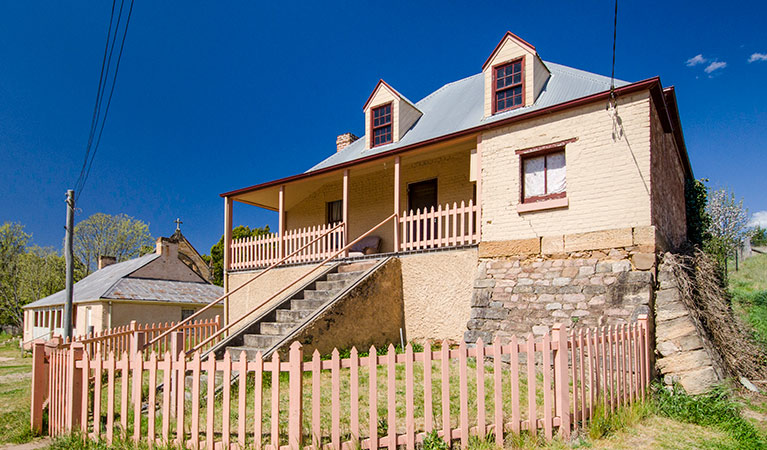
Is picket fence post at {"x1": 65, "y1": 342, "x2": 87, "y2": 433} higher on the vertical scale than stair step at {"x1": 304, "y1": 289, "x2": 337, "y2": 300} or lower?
lower

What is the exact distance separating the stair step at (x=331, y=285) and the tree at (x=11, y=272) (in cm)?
3401

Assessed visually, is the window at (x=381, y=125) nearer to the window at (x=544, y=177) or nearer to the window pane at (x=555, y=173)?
the window at (x=544, y=177)

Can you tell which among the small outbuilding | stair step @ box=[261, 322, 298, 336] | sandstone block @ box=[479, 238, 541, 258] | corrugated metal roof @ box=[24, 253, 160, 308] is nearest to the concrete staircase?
stair step @ box=[261, 322, 298, 336]

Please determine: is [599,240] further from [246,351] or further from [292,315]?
[246,351]

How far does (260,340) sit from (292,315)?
0.87 meters

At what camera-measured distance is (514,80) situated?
12.0 metres

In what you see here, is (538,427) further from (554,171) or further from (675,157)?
(675,157)

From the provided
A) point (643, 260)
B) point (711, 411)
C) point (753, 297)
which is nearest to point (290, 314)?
point (643, 260)

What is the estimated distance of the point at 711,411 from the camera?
19.6 ft

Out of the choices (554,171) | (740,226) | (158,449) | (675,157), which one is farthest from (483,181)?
(740,226)

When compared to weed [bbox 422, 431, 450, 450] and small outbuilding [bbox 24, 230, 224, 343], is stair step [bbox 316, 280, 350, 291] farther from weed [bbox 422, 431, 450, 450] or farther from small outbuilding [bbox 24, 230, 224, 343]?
small outbuilding [bbox 24, 230, 224, 343]

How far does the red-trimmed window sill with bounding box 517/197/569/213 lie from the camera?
9.29 m

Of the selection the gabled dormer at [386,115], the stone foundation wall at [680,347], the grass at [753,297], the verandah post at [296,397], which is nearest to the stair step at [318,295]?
the verandah post at [296,397]

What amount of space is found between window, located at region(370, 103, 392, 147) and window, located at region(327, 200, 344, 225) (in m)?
2.41
